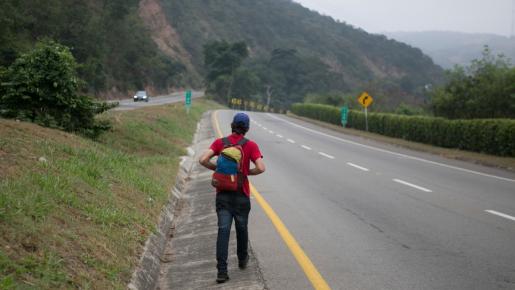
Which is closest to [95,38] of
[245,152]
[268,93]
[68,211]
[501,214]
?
[501,214]

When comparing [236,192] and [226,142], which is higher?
[226,142]

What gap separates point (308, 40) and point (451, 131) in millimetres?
149584

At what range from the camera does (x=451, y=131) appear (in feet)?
91.5

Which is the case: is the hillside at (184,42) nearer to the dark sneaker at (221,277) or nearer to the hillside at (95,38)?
the hillside at (95,38)

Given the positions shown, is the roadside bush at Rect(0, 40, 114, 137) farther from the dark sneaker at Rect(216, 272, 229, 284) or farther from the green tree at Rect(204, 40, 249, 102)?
the green tree at Rect(204, 40, 249, 102)

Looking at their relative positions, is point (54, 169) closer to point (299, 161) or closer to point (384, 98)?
point (299, 161)

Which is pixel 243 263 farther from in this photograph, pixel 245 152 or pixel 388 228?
pixel 388 228

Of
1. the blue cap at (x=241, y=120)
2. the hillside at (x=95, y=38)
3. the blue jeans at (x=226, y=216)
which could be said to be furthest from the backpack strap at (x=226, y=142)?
the hillside at (x=95, y=38)

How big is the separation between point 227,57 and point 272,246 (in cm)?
9958

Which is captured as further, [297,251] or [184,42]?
[184,42]

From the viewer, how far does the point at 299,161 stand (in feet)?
62.1

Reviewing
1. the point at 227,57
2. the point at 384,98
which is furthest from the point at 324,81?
the point at 384,98

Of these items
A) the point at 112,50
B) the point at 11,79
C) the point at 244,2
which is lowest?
the point at 11,79

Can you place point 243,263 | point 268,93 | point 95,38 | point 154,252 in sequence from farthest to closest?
point 268,93, point 95,38, point 154,252, point 243,263
